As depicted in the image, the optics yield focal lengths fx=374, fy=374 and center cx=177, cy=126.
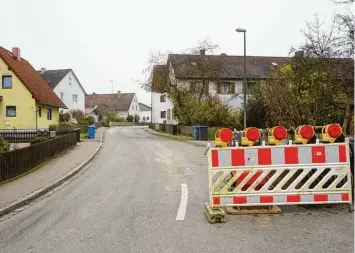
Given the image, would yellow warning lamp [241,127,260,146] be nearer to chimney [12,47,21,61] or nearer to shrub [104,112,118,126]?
chimney [12,47,21,61]

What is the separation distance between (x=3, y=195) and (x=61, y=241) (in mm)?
A: 3918

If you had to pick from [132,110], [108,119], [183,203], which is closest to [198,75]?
[183,203]

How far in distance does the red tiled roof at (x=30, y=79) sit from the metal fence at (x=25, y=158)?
1932 centimetres

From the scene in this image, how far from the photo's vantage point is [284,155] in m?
6.52

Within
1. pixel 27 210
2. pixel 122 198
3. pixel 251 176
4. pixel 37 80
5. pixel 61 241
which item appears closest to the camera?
pixel 61 241

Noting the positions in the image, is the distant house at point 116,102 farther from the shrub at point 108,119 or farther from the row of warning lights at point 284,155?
the row of warning lights at point 284,155

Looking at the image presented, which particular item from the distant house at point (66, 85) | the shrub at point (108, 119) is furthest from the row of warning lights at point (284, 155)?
the shrub at point (108, 119)

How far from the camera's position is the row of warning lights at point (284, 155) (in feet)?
21.2

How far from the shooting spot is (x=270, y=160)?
651 centimetres

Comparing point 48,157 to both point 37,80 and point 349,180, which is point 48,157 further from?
point 37,80

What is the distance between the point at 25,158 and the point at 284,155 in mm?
8512

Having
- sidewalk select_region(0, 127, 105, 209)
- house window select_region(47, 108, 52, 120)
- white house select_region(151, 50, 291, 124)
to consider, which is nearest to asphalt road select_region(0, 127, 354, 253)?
sidewalk select_region(0, 127, 105, 209)

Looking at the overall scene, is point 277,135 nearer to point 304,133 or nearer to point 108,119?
point 304,133

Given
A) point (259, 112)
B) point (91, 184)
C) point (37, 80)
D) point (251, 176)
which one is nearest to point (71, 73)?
point (37, 80)
